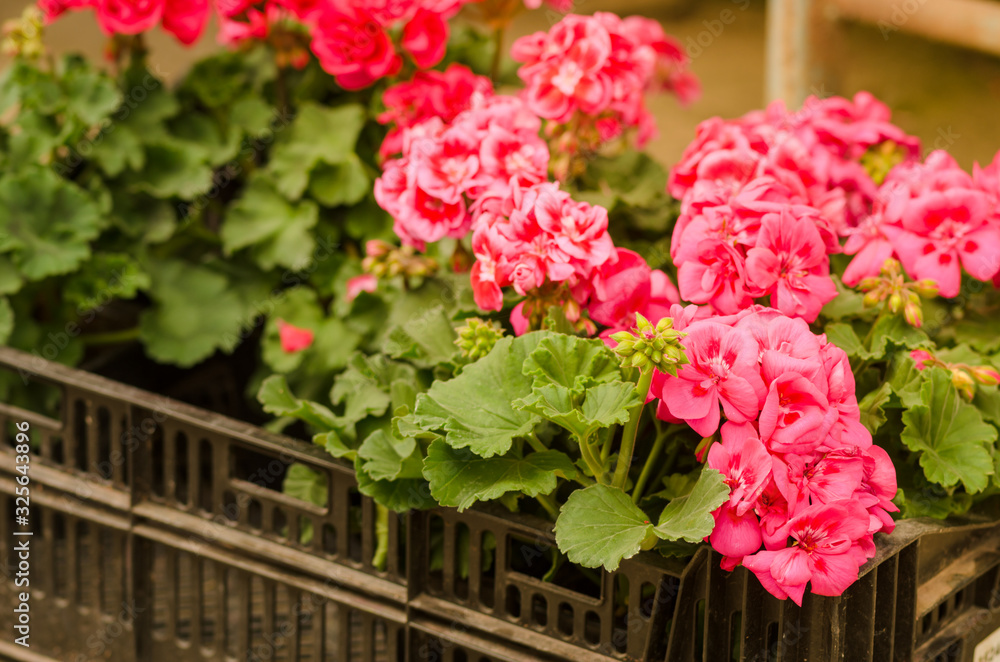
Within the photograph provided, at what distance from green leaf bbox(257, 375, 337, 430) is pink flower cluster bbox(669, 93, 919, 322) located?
0.38 meters

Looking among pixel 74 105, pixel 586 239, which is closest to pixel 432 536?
pixel 586 239

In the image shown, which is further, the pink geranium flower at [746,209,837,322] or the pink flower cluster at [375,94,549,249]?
the pink flower cluster at [375,94,549,249]

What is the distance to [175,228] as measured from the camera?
1552 millimetres

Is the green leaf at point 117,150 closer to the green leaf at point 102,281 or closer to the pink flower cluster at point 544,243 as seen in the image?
the green leaf at point 102,281

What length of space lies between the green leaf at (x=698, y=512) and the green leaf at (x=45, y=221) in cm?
94

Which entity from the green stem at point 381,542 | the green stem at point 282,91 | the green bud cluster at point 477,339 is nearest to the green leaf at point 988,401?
the green bud cluster at point 477,339

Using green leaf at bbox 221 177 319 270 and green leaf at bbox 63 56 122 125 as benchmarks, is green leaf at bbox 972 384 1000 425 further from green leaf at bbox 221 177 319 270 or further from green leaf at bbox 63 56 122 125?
green leaf at bbox 63 56 122 125

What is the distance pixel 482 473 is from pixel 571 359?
119 mm

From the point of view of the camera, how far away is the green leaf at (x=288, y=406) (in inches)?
40.3

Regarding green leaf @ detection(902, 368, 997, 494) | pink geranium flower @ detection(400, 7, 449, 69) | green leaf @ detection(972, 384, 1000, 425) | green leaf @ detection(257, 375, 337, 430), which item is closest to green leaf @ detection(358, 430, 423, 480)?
green leaf @ detection(257, 375, 337, 430)

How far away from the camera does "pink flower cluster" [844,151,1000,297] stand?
101 centimetres

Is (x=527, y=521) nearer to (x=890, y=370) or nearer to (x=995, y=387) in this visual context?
(x=890, y=370)

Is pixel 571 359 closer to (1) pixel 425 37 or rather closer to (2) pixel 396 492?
(2) pixel 396 492

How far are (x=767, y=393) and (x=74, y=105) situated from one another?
3.79ft
